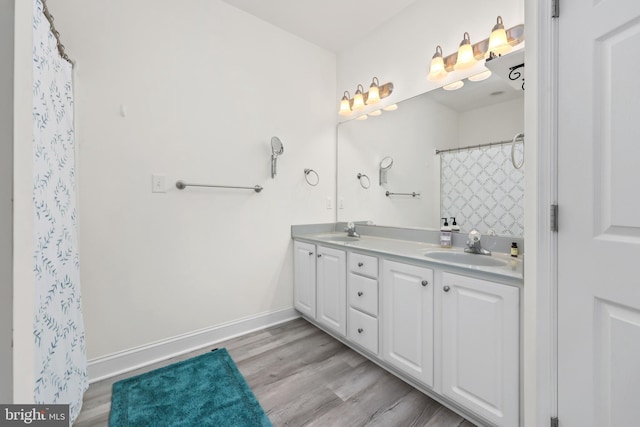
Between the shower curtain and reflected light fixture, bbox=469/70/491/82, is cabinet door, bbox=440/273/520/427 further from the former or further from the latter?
the shower curtain

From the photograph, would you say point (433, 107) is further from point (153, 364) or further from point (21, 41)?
point (153, 364)

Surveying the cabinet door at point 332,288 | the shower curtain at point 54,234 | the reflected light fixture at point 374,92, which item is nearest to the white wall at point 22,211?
the shower curtain at point 54,234

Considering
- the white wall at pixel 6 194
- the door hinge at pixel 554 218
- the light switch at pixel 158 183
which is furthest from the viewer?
the light switch at pixel 158 183

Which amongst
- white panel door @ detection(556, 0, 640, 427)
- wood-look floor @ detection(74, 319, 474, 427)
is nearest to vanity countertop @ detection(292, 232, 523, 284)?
white panel door @ detection(556, 0, 640, 427)

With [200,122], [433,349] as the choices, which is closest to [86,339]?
[200,122]

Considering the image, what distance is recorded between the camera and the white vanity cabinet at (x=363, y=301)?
1.72 m

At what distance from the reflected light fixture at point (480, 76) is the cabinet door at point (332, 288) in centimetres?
143

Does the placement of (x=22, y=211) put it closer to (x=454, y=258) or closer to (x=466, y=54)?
(x=454, y=258)

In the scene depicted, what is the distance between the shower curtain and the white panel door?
178 centimetres

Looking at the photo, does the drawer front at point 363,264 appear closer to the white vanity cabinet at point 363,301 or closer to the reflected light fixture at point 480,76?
the white vanity cabinet at point 363,301

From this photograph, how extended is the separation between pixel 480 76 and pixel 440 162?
576 mm

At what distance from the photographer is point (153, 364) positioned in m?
1.80

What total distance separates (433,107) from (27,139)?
7.03 ft

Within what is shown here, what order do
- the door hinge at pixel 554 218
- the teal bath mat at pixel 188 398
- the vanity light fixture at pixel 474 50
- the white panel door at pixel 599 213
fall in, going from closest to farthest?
the white panel door at pixel 599 213 < the door hinge at pixel 554 218 < the teal bath mat at pixel 188 398 < the vanity light fixture at pixel 474 50
